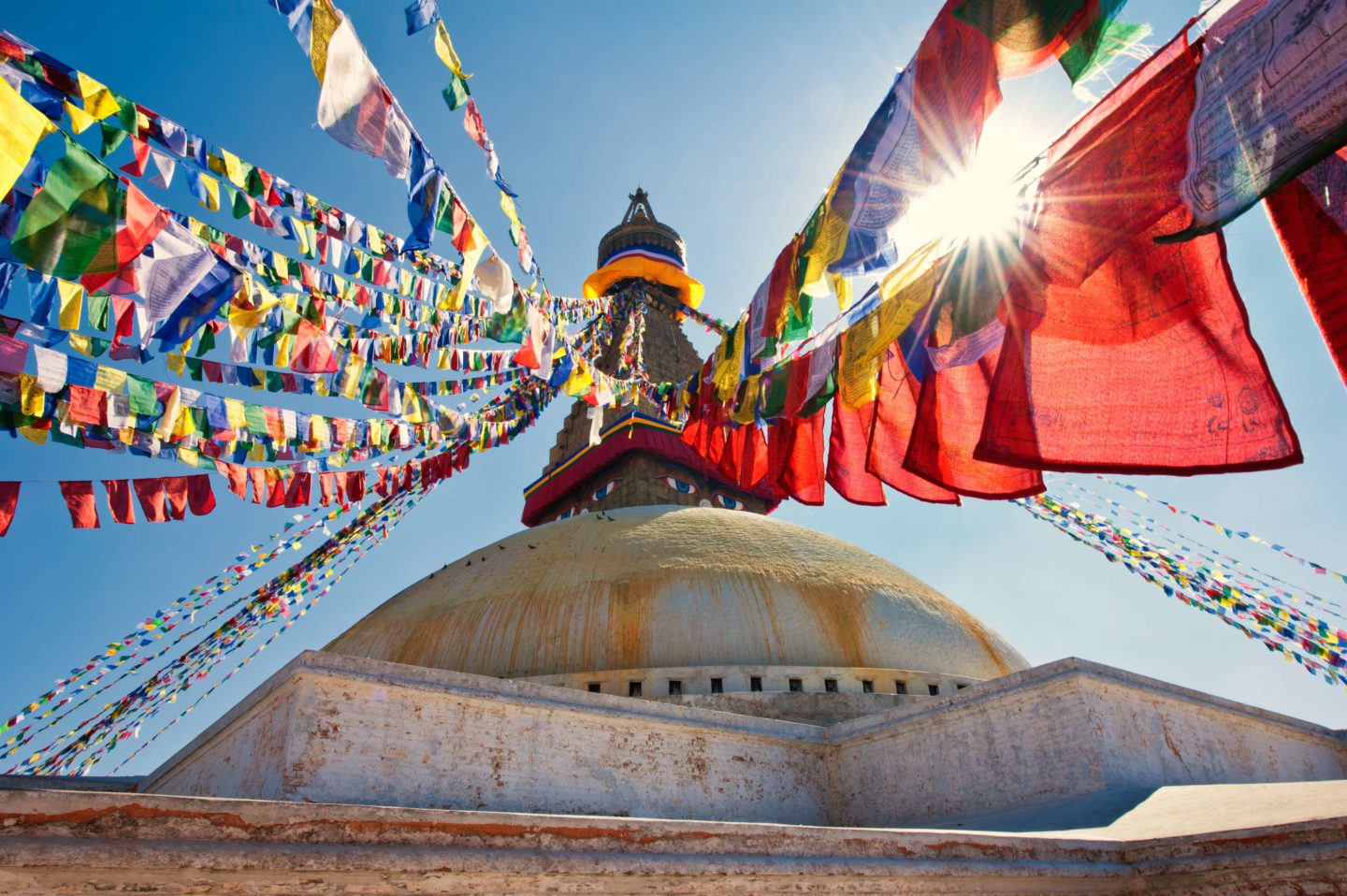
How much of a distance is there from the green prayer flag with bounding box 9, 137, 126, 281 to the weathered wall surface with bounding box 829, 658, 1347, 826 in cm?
754

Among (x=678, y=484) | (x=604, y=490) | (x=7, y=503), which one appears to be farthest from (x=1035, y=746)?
(x=604, y=490)

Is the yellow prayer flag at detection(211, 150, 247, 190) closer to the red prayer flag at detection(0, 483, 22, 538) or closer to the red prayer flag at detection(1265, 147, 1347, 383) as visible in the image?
the red prayer flag at detection(0, 483, 22, 538)

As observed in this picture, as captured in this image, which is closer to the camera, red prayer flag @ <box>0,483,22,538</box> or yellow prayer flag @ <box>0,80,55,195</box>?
yellow prayer flag @ <box>0,80,55,195</box>

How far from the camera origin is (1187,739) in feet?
26.3

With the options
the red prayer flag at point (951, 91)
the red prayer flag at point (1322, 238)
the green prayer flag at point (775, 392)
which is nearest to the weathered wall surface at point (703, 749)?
the green prayer flag at point (775, 392)

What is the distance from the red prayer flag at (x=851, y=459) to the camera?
6.23 metres

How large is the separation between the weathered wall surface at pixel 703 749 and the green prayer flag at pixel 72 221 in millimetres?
3292

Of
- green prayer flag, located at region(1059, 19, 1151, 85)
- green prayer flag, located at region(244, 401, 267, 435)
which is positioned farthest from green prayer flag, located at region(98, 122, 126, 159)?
green prayer flag, located at region(1059, 19, 1151, 85)

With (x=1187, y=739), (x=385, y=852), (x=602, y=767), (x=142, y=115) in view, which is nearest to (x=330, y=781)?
(x=602, y=767)

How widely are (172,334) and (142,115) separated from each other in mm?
1427

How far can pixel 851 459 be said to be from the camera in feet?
20.8

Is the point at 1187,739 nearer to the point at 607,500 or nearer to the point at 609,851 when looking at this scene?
the point at 609,851

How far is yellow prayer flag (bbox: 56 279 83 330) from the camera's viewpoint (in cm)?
515

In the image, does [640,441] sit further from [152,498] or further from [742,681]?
[152,498]
